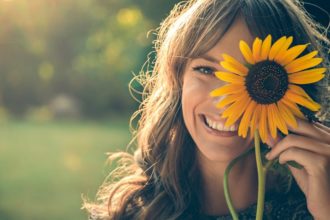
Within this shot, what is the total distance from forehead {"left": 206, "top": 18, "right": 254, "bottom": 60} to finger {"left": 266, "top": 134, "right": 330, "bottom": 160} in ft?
1.15

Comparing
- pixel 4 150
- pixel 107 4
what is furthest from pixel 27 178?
pixel 107 4

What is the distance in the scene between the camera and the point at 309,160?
1402 millimetres

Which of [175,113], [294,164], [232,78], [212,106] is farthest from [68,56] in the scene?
[232,78]

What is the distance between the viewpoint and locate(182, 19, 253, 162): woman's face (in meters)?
1.64

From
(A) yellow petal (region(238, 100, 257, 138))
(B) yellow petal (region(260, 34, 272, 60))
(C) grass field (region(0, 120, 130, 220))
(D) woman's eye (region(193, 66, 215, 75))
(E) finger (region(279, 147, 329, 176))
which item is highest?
(C) grass field (region(0, 120, 130, 220))

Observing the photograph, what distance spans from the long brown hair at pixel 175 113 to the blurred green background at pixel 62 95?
3.90 meters

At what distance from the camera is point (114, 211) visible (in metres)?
2.05

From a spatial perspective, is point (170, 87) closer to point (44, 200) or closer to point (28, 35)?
point (44, 200)

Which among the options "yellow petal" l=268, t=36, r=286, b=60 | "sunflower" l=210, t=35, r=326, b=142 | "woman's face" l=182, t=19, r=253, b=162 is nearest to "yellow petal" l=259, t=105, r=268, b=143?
"sunflower" l=210, t=35, r=326, b=142

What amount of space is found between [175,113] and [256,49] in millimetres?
832

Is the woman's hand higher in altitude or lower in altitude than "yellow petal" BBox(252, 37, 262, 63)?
lower

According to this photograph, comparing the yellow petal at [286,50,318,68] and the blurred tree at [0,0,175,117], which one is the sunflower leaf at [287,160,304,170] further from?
the blurred tree at [0,0,175,117]

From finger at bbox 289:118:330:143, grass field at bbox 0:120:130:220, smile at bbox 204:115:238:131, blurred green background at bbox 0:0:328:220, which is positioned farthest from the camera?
blurred green background at bbox 0:0:328:220

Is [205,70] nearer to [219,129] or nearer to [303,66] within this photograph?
[219,129]
